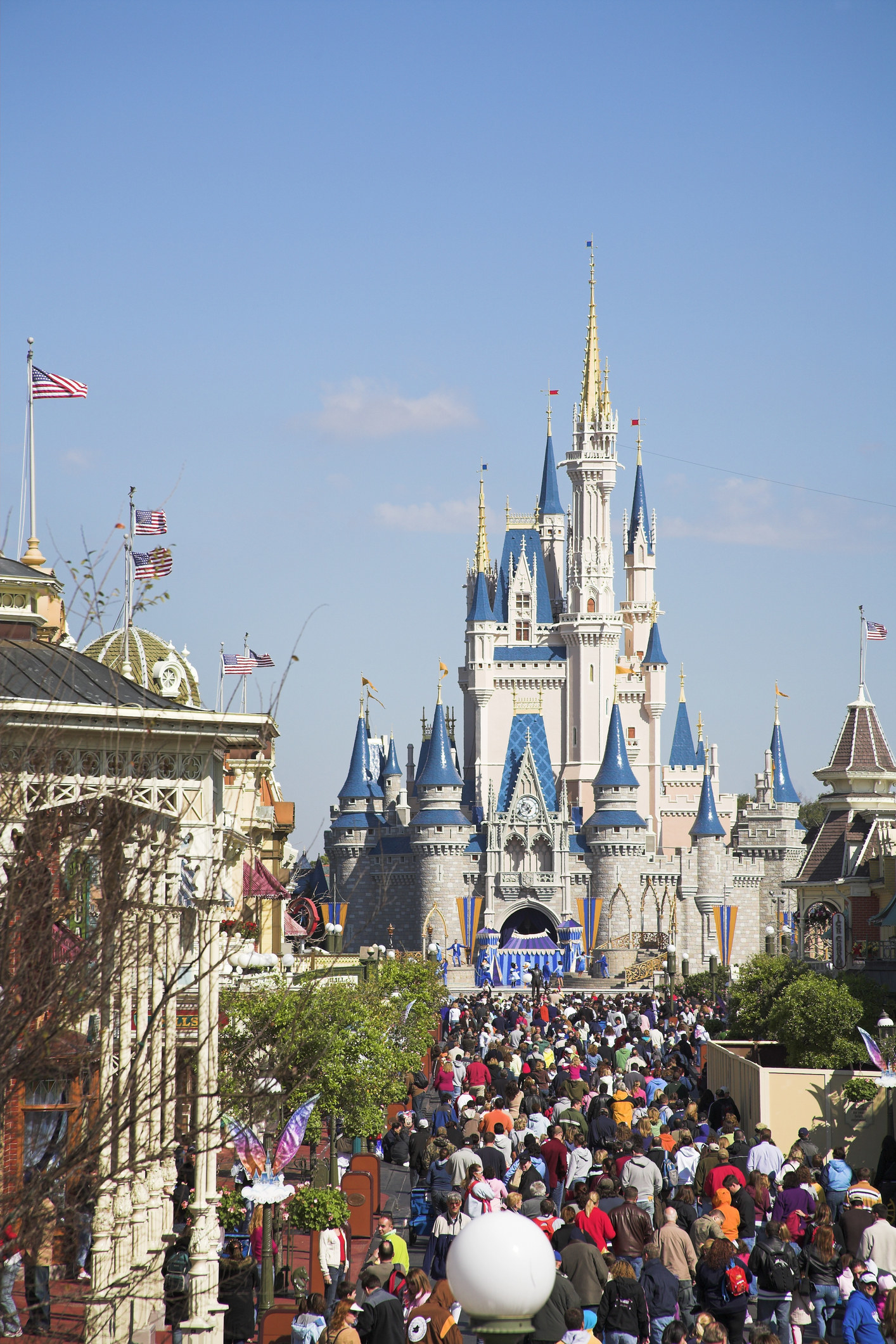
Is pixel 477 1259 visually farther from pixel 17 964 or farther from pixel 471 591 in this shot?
pixel 471 591

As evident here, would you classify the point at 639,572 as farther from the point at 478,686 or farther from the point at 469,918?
the point at 469,918

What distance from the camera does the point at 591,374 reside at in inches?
3228

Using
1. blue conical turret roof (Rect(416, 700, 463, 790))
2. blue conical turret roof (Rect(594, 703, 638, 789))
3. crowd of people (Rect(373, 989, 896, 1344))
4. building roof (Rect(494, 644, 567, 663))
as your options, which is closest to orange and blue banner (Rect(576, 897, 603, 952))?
blue conical turret roof (Rect(594, 703, 638, 789))

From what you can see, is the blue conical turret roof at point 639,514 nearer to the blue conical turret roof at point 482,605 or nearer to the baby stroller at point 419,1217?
the blue conical turret roof at point 482,605

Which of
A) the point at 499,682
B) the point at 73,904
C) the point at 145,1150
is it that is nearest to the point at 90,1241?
the point at 145,1150

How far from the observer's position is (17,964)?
7832 mm

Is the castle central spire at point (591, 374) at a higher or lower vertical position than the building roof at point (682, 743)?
higher

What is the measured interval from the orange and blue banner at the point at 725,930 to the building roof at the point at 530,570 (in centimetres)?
1585

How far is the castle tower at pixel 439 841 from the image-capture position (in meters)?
73.1

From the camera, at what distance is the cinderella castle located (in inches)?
2859

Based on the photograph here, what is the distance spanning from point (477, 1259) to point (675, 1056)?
19.1 metres

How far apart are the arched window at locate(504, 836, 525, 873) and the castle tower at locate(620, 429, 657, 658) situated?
1376 cm

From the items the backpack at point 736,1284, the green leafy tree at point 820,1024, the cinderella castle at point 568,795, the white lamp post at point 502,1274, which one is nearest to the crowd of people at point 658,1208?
the backpack at point 736,1284

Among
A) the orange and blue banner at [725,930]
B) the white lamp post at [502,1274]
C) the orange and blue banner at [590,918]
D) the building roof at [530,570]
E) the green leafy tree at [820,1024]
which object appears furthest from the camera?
the building roof at [530,570]
